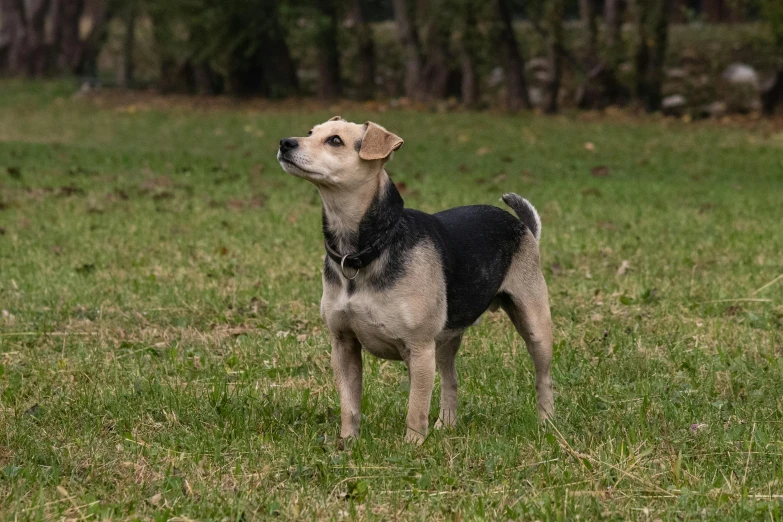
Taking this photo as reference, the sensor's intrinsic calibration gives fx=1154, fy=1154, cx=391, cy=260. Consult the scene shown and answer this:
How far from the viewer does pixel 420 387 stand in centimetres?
534

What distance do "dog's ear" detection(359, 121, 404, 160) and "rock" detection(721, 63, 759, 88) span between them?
26.8 metres

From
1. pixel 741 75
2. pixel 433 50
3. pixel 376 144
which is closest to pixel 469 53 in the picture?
pixel 433 50

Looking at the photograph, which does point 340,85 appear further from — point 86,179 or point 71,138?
point 86,179

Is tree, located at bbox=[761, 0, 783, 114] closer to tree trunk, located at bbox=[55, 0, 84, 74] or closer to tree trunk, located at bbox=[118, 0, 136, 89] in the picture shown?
tree trunk, located at bbox=[118, 0, 136, 89]

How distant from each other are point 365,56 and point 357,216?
2777cm

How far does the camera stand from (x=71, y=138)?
80.1 feet

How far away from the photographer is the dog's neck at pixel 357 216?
17.5ft

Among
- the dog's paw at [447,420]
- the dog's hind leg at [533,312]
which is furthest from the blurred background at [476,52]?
the dog's paw at [447,420]

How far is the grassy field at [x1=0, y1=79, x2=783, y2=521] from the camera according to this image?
15.5 ft

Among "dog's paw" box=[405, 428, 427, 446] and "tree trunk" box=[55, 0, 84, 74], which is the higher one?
"dog's paw" box=[405, 428, 427, 446]

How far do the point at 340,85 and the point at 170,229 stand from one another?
2178cm

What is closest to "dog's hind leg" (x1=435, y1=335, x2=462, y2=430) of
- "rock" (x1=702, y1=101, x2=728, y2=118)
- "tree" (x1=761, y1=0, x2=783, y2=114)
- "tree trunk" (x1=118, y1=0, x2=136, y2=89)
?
"tree" (x1=761, y1=0, x2=783, y2=114)

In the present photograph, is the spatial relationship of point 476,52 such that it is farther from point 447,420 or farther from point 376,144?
point 376,144

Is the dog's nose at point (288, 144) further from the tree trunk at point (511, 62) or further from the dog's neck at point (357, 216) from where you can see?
the tree trunk at point (511, 62)
